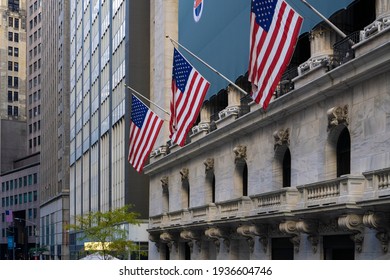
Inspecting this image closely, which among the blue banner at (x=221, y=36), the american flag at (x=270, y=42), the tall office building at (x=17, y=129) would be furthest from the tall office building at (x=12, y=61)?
the american flag at (x=270, y=42)

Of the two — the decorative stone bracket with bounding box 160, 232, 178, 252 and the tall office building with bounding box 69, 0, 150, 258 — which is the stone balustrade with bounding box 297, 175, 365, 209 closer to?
the decorative stone bracket with bounding box 160, 232, 178, 252

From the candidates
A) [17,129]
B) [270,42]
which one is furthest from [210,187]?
[17,129]

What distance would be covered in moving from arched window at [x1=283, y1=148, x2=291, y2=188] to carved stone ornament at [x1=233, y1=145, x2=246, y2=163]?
432 cm

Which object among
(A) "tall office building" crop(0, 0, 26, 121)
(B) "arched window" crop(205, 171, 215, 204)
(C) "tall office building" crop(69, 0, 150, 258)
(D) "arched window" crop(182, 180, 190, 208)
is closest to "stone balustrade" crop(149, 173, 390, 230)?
(B) "arched window" crop(205, 171, 215, 204)

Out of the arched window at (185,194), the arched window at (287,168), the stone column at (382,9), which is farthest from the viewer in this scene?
the arched window at (185,194)

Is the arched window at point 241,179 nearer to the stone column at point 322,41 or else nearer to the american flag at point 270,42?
the stone column at point 322,41

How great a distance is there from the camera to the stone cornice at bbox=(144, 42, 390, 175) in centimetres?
2464

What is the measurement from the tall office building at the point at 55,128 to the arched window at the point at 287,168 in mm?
73708

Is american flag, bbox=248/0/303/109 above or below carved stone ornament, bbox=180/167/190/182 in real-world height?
above

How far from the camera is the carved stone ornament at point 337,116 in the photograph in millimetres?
27331

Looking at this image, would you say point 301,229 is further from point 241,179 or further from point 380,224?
point 241,179

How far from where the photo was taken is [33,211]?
150m

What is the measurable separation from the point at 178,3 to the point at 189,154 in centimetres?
1452

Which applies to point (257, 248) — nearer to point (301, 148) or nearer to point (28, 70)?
point (301, 148)
